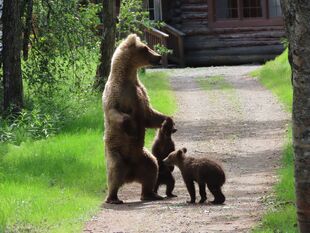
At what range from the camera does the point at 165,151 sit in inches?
474

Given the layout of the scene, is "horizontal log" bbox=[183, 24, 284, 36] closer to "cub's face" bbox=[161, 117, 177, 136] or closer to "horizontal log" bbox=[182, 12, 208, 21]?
"horizontal log" bbox=[182, 12, 208, 21]

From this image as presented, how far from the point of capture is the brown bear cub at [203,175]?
10586 mm

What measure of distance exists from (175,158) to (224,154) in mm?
3508

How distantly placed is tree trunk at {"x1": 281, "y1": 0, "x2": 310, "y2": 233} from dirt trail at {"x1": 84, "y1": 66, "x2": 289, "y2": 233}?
6.34 feet

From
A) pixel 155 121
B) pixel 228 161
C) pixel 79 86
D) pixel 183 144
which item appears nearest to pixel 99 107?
pixel 79 86

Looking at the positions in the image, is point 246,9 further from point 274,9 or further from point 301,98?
point 301,98

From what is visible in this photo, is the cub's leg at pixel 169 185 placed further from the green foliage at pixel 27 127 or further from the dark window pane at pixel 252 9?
the dark window pane at pixel 252 9

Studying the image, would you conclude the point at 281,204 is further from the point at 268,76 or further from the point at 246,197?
the point at 268,76

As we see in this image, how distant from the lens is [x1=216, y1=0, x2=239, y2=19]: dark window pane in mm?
36125

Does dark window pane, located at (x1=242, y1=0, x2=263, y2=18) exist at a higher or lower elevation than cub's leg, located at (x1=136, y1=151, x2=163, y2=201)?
higher

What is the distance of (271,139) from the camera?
16.2m

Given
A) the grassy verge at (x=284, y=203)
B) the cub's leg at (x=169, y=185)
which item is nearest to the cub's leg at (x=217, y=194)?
the grassy verge at (x=284, y=203)

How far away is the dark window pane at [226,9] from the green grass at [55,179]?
19.1 metres

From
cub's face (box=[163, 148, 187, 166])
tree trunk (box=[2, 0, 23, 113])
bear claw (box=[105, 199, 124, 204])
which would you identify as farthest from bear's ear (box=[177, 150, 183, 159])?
tree trunk (box=[2, 0, 23, 113])
